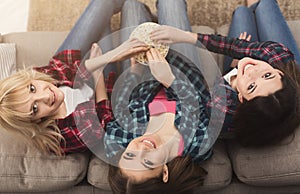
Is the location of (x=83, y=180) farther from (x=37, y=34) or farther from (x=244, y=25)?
(x=244, y=25)

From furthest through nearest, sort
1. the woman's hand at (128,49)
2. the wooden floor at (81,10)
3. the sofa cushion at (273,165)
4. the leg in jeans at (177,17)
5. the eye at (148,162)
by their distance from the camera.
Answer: the wooden floor at (81,10)
the leg in jeans at (177,17)
the woman's hand at (128,49)
the sofa cushion at (273,165)
the eye at (148,162)

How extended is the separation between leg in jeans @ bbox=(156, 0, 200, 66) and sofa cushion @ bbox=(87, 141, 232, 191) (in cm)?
34

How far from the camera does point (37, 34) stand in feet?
4.90

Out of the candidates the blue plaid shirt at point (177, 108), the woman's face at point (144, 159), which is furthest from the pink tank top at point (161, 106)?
the woman's face at point (144, 159)

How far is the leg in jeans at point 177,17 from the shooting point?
1283mm

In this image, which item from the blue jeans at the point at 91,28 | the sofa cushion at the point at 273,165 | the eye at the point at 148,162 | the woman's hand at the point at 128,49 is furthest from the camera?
the blue jeans at the point at 91,28

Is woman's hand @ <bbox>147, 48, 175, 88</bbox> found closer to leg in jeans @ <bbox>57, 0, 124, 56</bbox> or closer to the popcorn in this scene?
the popcorn

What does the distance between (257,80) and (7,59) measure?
87 cm

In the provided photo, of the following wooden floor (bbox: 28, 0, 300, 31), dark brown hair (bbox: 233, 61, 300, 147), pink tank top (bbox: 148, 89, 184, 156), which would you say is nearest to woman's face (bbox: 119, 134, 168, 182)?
pink tank top (bbox: 148, 89, 184, 156)

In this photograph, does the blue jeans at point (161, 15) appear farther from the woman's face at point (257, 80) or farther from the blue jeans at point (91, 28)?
the woman's face at point (257, 80)

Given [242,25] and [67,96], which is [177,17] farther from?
[67,96]

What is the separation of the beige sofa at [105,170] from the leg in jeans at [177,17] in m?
0.30

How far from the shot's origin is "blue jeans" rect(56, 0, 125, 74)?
1388mm

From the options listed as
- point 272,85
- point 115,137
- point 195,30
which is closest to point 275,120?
point 272,85
